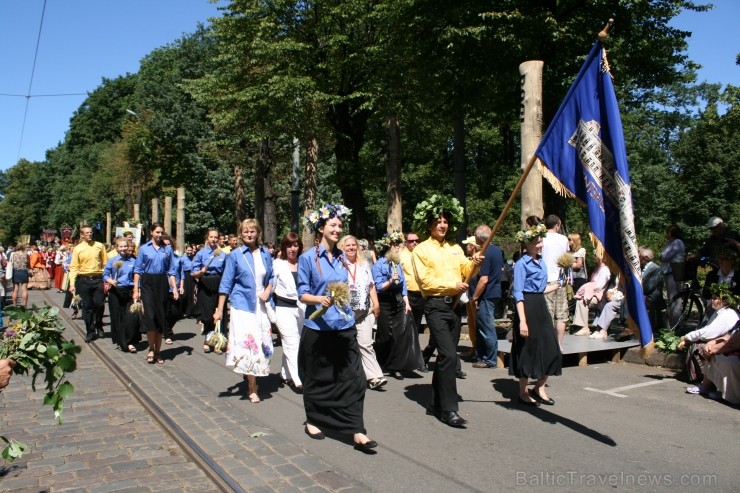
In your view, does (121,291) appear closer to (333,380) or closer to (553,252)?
(333,380)

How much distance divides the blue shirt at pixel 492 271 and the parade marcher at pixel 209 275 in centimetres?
541

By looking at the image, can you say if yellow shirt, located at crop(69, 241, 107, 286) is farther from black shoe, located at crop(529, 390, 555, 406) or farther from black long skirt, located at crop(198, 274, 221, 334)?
black shoe, located at crop(529, 390, 555, 406)

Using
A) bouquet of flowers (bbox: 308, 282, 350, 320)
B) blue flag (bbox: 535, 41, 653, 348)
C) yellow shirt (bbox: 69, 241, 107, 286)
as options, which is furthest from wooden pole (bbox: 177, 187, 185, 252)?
blue flag (bbox: 535, 41, 653, 348)

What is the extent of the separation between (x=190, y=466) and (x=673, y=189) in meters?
45.6

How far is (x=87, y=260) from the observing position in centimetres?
1216

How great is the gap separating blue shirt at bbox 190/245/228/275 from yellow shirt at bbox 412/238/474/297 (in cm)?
677

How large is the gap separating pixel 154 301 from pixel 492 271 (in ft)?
16.9

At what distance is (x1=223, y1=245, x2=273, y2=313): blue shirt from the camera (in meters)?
7.30

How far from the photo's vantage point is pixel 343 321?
5691mm

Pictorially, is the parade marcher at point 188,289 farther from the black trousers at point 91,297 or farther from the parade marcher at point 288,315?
the parade marcher at point 288,315

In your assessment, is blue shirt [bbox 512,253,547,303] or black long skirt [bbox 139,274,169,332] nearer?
blue shirt [bbox 512,253,547,303]

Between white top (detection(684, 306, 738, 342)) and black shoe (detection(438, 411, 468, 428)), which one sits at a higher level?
white top (detection(684, 306, 738, 342))

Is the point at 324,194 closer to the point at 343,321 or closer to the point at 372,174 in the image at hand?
the point at 372,174

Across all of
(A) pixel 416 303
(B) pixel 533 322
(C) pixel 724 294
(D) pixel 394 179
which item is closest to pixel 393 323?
(A) pixel 416 303
